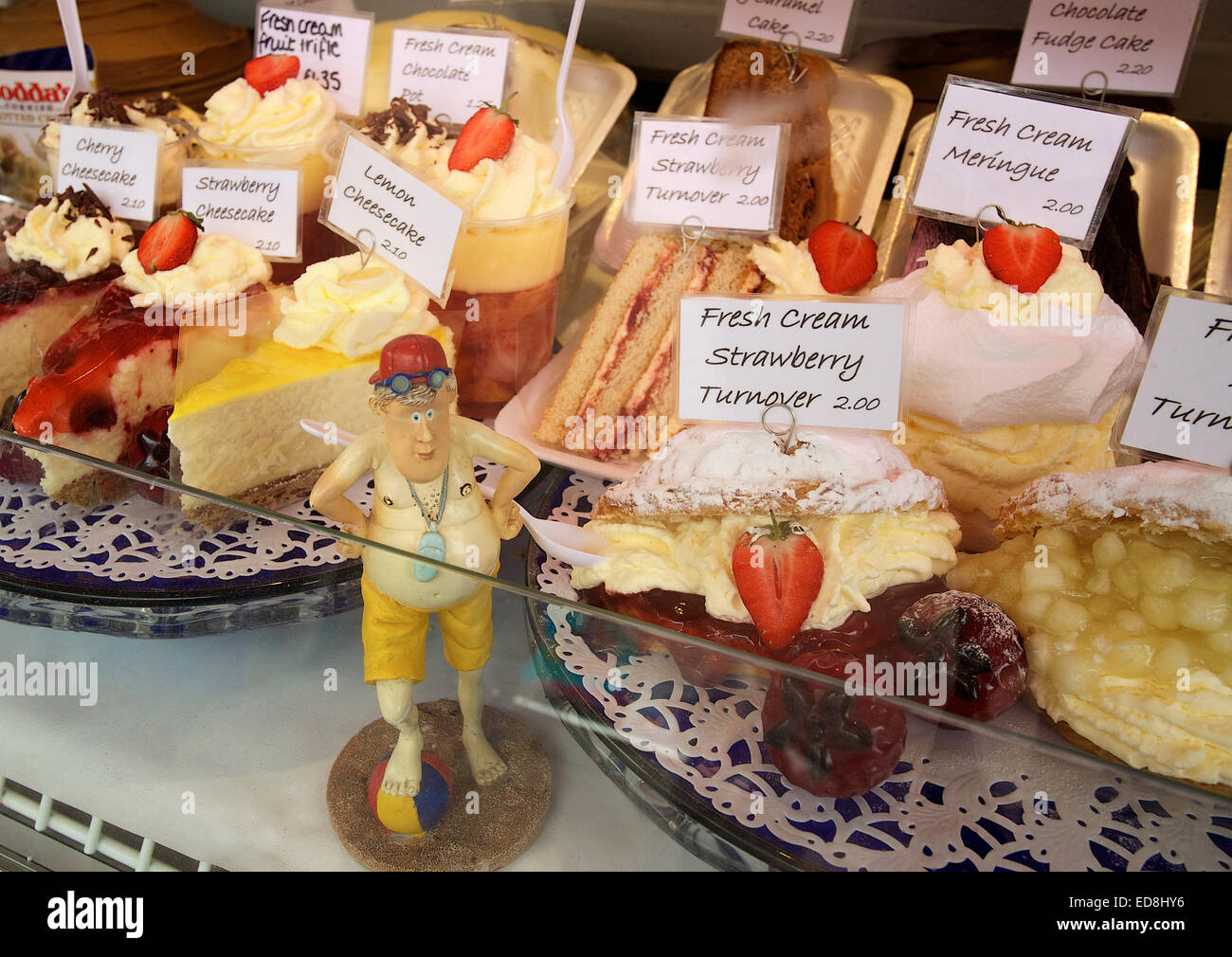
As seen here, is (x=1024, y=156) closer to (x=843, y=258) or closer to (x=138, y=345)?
(x=843, y=258)

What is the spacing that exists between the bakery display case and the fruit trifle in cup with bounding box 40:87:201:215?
13 mm

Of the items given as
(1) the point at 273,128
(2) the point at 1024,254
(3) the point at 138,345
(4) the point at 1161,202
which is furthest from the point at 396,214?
(4) the point at 1161,202

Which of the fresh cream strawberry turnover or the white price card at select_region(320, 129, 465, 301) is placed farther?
the white price card at select_region(320, 129, 465, 301)

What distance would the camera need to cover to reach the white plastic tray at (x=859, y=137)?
7.88 feet

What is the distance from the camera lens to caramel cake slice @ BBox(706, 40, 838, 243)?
2.30 metres

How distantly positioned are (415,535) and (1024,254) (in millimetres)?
1122

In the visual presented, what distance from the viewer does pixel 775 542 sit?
1396mm

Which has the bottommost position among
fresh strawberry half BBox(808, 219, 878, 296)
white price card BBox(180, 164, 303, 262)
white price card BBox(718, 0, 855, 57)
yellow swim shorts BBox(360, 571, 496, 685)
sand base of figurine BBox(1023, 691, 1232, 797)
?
sand base of figurine BBox(1023, 691, 1232, 797)

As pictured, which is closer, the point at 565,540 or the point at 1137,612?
the point at 1137,612

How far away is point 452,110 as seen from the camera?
246cm

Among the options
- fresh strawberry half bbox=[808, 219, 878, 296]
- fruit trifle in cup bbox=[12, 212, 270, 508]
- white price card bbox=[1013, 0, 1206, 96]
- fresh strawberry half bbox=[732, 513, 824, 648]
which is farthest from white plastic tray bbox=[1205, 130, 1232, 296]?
fruit trifle in cup bbox=[12, 212, 270, 508]

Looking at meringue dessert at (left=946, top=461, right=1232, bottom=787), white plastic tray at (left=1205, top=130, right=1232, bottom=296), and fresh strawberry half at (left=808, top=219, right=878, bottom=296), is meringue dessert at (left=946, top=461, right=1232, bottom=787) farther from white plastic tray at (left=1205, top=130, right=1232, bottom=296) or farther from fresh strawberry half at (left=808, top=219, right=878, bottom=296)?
white plastic tray at (left=1205, top=130, right=1232, bottom=296)

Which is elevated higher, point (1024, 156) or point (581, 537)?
point (1024, 156)
